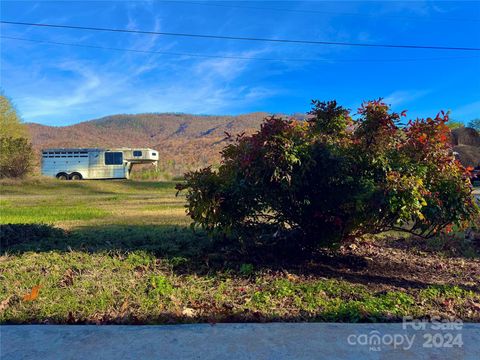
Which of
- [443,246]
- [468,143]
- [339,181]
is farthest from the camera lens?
[468,143]

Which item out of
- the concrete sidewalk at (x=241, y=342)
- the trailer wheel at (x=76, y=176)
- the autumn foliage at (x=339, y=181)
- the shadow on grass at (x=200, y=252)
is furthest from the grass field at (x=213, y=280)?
the trailer wheel at (x=76, y=176)

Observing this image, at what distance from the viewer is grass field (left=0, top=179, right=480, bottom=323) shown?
3830mm

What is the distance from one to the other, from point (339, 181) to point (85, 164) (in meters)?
31.4

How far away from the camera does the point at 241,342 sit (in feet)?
10.4

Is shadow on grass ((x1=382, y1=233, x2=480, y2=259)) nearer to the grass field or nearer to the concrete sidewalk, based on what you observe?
the grass field

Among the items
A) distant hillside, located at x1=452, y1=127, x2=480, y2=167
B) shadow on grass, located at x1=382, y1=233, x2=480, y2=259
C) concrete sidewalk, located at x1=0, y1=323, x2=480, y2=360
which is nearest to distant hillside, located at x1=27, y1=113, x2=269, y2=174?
distant hillside, located at x1=452, y1=127, x2=480, y2=167

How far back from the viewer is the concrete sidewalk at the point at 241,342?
118 inches

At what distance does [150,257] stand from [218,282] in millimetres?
1214

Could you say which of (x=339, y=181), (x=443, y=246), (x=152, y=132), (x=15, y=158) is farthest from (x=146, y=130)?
(x=339, y=181)

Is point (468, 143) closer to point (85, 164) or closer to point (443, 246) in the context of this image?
point (443, 246)

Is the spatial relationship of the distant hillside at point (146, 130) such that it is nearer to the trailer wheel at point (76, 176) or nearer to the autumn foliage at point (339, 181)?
the trailer wheel at point (76, 176)

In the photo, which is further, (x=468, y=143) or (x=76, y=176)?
(x=76, y=176)

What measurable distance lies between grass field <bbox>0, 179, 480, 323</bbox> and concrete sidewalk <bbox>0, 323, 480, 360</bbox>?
0.29m

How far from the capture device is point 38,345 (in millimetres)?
3123
